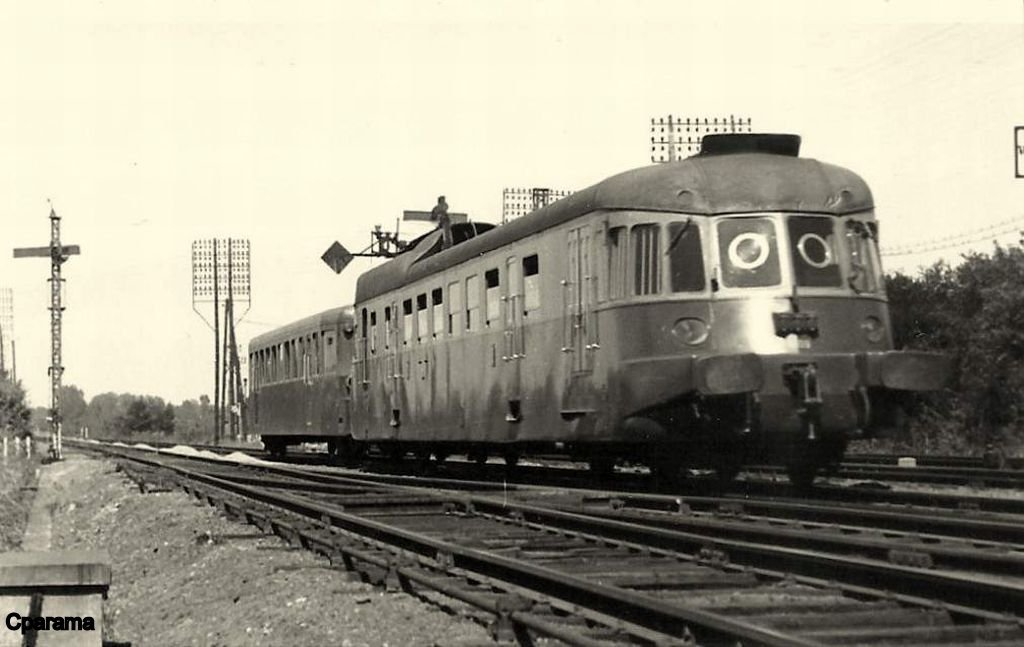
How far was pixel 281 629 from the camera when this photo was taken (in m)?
7.55

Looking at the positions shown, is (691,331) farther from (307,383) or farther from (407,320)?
(307,383)

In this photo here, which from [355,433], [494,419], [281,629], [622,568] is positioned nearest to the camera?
[281,629]

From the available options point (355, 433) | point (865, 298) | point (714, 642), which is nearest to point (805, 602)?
point (714, 642)

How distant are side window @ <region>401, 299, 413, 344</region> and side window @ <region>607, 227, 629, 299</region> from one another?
7.00 metres

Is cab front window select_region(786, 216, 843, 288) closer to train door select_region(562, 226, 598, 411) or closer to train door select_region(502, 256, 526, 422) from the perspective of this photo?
train door select_region(562, 226, 598, 411)

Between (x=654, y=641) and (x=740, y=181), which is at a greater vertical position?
(x=740, y=181)

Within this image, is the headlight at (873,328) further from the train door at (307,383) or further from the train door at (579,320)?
the train door at (307,383)

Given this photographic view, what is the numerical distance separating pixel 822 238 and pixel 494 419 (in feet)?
15.9

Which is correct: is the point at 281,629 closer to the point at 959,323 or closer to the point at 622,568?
the point at 622,568

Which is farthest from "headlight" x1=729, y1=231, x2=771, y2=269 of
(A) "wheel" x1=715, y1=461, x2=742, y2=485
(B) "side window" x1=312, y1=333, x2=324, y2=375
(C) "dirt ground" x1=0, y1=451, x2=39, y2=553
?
(B) "side window" x1=312, y1=333, x2=324, y2=375

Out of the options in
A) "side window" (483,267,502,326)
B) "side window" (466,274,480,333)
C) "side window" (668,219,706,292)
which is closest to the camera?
"side window" (668,219,706,292)

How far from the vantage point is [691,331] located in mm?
12203

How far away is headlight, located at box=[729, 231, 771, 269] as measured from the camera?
40.3ft

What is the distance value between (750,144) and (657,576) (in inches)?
267
